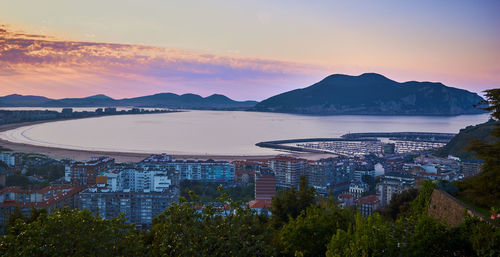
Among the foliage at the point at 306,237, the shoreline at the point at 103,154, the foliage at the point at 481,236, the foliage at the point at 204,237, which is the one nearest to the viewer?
the foliage at the point at 481,236

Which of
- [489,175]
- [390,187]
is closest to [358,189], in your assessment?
[390,187]

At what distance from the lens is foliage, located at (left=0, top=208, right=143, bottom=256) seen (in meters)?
3.06

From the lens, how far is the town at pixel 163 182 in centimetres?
1056

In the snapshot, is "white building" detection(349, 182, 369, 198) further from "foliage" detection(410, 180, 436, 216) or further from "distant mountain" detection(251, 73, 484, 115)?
"distant mountain" detection(251, 73, 484, 115)

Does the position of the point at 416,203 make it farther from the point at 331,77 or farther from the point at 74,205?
the point at 331,77

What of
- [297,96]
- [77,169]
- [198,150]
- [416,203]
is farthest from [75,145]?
[297,96]

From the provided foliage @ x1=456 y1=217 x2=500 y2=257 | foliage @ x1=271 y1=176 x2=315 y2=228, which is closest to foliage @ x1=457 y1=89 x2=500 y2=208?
foliage @ x1=456 y1=217 x2=500 y2=257

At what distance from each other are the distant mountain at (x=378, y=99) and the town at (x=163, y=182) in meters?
72.1

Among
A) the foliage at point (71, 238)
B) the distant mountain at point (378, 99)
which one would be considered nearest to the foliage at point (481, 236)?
the foliage at point (71, 238)

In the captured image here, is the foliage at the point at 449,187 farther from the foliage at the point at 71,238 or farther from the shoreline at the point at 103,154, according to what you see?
the shoreline at the point at 103,154

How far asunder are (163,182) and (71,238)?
10.2 meters

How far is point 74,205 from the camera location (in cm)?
1153

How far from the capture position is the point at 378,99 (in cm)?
9250

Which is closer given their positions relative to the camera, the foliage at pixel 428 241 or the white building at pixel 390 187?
the foliage at pixel 428 241
